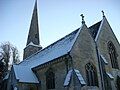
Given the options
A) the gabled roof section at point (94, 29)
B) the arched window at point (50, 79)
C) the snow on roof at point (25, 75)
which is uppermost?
the gabled roof section at point (94, 29)

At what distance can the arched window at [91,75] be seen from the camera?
1809 cm

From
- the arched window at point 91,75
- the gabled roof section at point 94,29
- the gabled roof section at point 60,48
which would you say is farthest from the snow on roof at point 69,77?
the gabled roof section at point 94,29

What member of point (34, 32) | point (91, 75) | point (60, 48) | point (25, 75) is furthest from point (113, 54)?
point (34, 32)

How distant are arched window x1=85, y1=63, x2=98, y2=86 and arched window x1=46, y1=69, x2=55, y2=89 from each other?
423 cm

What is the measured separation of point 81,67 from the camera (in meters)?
17.6

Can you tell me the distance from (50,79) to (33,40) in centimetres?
1858

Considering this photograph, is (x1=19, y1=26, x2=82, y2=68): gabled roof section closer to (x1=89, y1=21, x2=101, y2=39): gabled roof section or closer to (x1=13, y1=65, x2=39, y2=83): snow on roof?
(x1=13, y1=65, x2=39, y2=83): snow on roof

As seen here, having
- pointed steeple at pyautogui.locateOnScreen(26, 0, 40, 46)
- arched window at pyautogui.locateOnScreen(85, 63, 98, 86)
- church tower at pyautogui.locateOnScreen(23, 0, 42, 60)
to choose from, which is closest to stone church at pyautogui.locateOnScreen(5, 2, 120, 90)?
arched window at pyautogui.locateOnScreen(85, 63, 98, 86)

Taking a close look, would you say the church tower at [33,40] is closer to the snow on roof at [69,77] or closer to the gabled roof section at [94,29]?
the gabled roof section at [94,29]

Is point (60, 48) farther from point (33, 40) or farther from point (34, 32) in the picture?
point (34, 32)

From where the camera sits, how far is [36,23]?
3925 centimetres

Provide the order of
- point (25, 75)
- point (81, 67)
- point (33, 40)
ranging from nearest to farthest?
point (81, 67) → point (25, 75) → point (33, 40)

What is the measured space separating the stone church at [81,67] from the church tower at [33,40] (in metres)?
12.4

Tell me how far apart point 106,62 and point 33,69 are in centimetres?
1033
